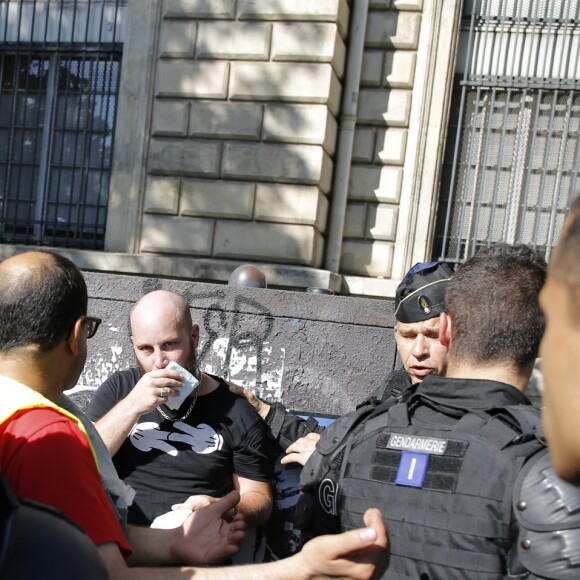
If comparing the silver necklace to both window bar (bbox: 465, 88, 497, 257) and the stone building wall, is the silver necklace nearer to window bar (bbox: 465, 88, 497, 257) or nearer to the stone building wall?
the stone building wall

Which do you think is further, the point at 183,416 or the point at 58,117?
the point at 58,117

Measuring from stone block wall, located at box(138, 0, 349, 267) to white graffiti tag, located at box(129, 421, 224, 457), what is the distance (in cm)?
546

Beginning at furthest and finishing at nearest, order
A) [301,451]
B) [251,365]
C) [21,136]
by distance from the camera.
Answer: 1. [21,136]
2. [251,365]
3. [301,451]

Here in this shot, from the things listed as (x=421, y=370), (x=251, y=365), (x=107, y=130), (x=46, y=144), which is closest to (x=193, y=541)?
(x=421, y=370)

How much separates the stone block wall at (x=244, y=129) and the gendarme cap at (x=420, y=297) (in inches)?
212

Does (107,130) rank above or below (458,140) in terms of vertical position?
below

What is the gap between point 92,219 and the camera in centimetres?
980

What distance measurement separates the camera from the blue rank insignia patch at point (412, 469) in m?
2.13

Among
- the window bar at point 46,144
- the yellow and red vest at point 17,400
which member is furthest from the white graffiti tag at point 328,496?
the window bar at point 46,144

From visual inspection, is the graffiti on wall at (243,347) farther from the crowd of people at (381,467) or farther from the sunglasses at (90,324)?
the sunglasses at (90,324)

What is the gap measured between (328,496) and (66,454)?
2.48ft

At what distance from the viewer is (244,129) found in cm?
907

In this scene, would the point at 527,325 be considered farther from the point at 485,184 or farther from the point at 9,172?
the point at 9,172

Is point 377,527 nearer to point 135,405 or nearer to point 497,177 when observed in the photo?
point 135,405
